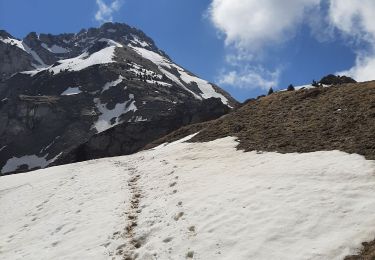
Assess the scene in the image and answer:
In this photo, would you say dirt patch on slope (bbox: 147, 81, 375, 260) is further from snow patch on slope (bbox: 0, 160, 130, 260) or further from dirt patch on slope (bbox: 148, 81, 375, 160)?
snow patch on slope (bbox: 0, 160, 130, 260)

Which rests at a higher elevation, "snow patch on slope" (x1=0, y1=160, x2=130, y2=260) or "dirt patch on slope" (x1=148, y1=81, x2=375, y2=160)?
"dirt patch on slope" (x1=148, y1=81, x2=375, y2=160)

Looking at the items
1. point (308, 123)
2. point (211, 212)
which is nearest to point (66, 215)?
point (211, 212)

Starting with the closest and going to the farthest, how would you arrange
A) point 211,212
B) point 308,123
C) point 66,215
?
1. point 211,212
2. point 66,215
3. point 308,123

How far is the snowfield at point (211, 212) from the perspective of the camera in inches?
635

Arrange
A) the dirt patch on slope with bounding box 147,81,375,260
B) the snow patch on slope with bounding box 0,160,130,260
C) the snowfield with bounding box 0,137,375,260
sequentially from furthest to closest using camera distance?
the dirt patch on slope with bounding box 147,81,375,260, the snow patch on slope with bounding box 0,160,130,260, the snowfield with bounding box 0,137,375,260

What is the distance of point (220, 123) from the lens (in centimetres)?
4409

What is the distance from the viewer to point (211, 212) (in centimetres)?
1977

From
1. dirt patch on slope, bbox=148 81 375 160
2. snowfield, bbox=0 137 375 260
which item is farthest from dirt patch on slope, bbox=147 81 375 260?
snowfield, bbox=0 137 375 260

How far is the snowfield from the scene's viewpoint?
1614 centimetres

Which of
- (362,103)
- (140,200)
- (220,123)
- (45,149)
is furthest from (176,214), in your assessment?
(45,149)

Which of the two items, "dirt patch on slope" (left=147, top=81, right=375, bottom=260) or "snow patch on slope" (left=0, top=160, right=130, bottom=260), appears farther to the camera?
"dirt patch on slope" (left=147, top=81, right=375, bottom=260)

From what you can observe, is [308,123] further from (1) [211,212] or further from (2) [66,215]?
(2) [66,215]

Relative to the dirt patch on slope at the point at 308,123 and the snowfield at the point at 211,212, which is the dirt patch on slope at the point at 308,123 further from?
the snowfield at the point at 211,212

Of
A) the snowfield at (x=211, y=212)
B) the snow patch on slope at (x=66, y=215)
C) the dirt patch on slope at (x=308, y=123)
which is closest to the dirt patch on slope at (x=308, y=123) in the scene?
the dirt patch on slope at (x=308, y=123)
